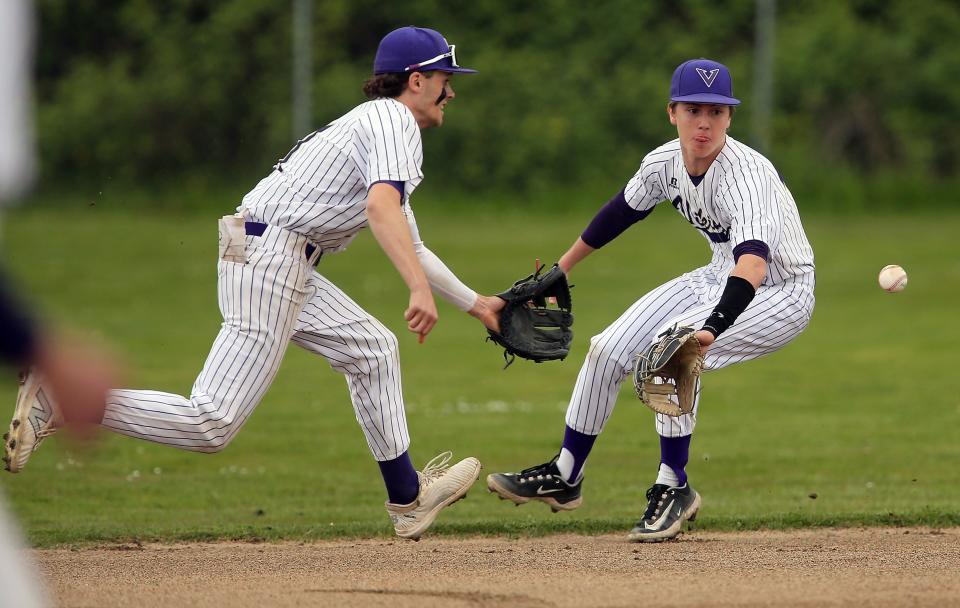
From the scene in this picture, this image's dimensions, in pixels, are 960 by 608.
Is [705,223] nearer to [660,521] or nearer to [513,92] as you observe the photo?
[660,521]

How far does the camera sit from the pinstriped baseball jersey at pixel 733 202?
5539 mm

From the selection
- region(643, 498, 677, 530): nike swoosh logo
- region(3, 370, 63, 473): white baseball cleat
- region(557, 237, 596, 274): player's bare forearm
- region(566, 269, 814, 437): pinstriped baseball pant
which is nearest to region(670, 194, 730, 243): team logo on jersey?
region(566, 269, 814, 437): pinstriped baseball pant

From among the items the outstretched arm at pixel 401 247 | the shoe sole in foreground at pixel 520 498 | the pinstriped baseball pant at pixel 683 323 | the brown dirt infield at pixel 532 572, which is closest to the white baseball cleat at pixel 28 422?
the brown dirt infield at pixel 532 572

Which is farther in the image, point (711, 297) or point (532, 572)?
point (711, 297)

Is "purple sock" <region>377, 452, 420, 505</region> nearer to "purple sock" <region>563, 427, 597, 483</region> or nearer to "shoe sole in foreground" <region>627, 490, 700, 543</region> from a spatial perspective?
"purple sock" <region>563, 427, 597, 483</region>

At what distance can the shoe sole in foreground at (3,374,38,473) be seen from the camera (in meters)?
4.96

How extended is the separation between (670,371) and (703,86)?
1.17 meters

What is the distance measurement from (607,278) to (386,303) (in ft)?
12.3

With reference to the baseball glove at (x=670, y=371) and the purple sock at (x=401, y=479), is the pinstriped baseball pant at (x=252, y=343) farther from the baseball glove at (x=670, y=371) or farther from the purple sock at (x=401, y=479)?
the baseball glove at (x=670, y=371)

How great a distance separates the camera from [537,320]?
19.6ft

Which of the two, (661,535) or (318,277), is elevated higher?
(318,277)

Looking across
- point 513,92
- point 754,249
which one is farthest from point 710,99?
point 513,92

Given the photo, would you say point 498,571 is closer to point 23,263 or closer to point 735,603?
point 735,603

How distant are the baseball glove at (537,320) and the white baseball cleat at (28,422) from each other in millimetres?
1784
